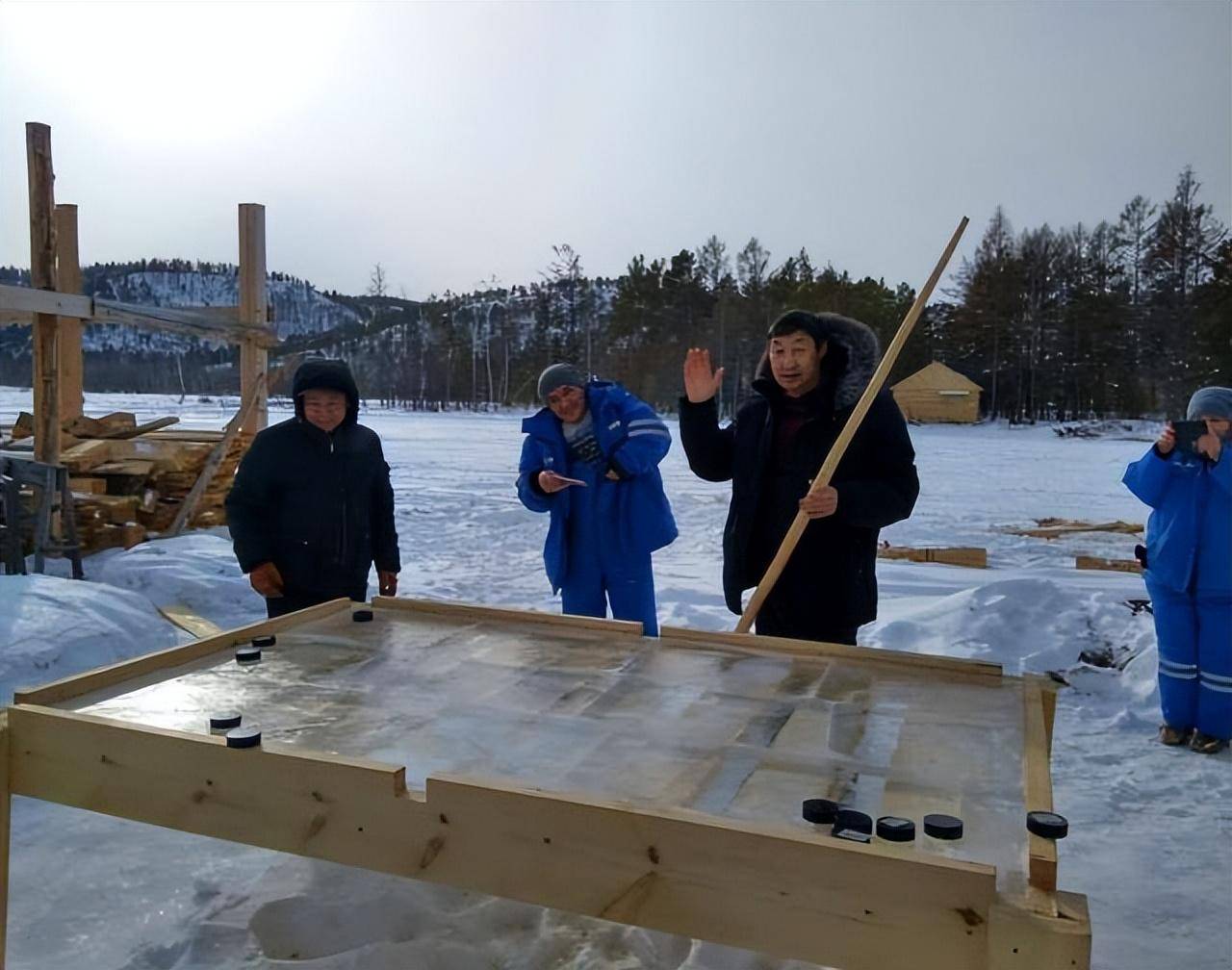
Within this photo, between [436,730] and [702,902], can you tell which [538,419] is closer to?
[436,730]

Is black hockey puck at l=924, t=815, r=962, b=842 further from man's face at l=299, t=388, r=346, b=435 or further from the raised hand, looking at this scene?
man's face at l=299, t=388, r=346, b=435

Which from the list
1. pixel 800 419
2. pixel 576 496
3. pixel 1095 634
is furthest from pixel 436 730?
pixel 1095 634

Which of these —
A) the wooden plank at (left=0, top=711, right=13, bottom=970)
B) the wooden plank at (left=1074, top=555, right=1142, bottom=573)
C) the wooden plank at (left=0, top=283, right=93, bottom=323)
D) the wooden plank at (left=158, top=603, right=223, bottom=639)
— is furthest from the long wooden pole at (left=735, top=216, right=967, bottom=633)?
the wooden plank at (left=1074, top=555, right=1142, bottom=573)

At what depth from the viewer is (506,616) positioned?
279 centimetres

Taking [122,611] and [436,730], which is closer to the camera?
[436,730]

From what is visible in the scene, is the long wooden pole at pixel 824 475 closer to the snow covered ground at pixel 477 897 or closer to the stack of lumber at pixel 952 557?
the snow covered ground at pixel 477 897

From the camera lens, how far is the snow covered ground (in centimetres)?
223

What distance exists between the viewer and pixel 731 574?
303 centimetres

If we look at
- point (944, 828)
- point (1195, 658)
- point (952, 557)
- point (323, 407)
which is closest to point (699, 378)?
point (323, 407)

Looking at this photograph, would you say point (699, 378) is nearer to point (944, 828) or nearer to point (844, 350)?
point (844, 350)

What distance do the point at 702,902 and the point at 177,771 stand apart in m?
0.99

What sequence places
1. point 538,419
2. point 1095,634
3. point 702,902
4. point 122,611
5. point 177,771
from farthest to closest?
1. point 1095,634
2. point 122,611
3. point 538,419
4. point 177,771
5. point 702,902

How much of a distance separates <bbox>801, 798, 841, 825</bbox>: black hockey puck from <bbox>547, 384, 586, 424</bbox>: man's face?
2542 mm

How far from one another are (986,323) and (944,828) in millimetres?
36430
